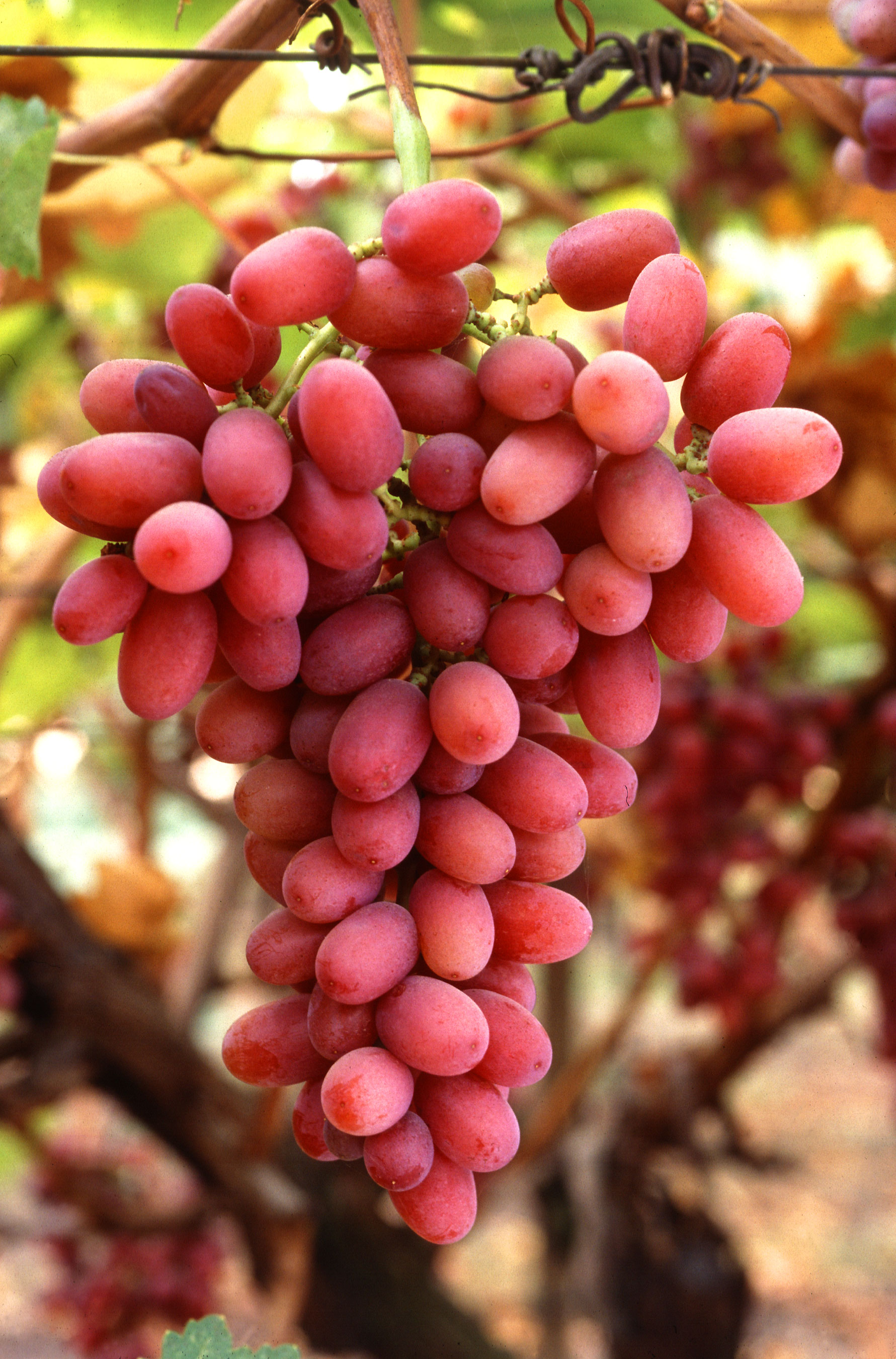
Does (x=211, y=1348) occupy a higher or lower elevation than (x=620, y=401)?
lower

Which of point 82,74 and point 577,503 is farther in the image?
point 82,74

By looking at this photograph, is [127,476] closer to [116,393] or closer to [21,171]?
[116,393]

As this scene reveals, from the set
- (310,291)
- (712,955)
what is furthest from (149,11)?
(712,955)

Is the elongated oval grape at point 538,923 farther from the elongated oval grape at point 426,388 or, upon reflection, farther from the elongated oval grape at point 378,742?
the elongated oval grape at point 426,388

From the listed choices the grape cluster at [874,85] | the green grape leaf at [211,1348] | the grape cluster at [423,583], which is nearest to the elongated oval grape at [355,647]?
the grape cluster at [423,583]

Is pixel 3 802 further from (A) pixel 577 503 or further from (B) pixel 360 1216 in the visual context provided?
(A) pixel 577 503

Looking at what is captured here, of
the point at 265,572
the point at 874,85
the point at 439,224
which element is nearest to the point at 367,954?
the point at 265,572
